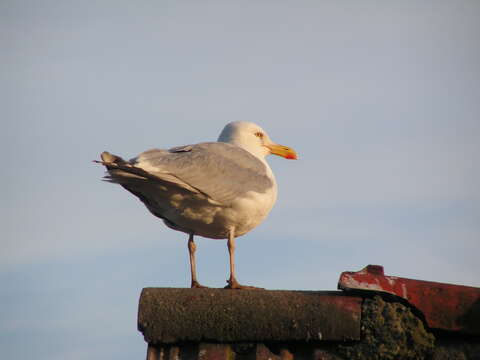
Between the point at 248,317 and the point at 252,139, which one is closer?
the point at 248,317

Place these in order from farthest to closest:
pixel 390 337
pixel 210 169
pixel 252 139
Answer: pixel 252 139 → pixel 210 169 → pixel 390 337

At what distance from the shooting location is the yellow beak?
9414 mm

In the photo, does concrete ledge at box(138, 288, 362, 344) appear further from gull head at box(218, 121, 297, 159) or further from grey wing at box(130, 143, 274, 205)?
gull head at box(218, 121, 297, 159)

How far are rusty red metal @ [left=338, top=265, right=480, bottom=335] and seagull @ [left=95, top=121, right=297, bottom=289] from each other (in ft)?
7.22

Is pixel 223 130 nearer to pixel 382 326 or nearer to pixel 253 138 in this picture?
pixel 253 138

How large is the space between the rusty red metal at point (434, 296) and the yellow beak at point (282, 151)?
4.25 m

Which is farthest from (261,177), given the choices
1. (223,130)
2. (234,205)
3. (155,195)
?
(223,130)

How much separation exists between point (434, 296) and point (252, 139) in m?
4.41

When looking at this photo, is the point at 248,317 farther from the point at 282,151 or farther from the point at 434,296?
the point at 282,151

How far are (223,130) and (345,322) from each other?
4762mm

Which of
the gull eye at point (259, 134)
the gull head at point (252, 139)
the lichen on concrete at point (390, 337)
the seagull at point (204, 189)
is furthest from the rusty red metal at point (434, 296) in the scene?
the gull eye at point (259, 134)

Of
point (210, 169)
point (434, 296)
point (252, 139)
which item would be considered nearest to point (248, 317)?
point (434, 296)

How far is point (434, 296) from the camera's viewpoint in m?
5.11

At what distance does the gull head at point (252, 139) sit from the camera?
29.9 ft
